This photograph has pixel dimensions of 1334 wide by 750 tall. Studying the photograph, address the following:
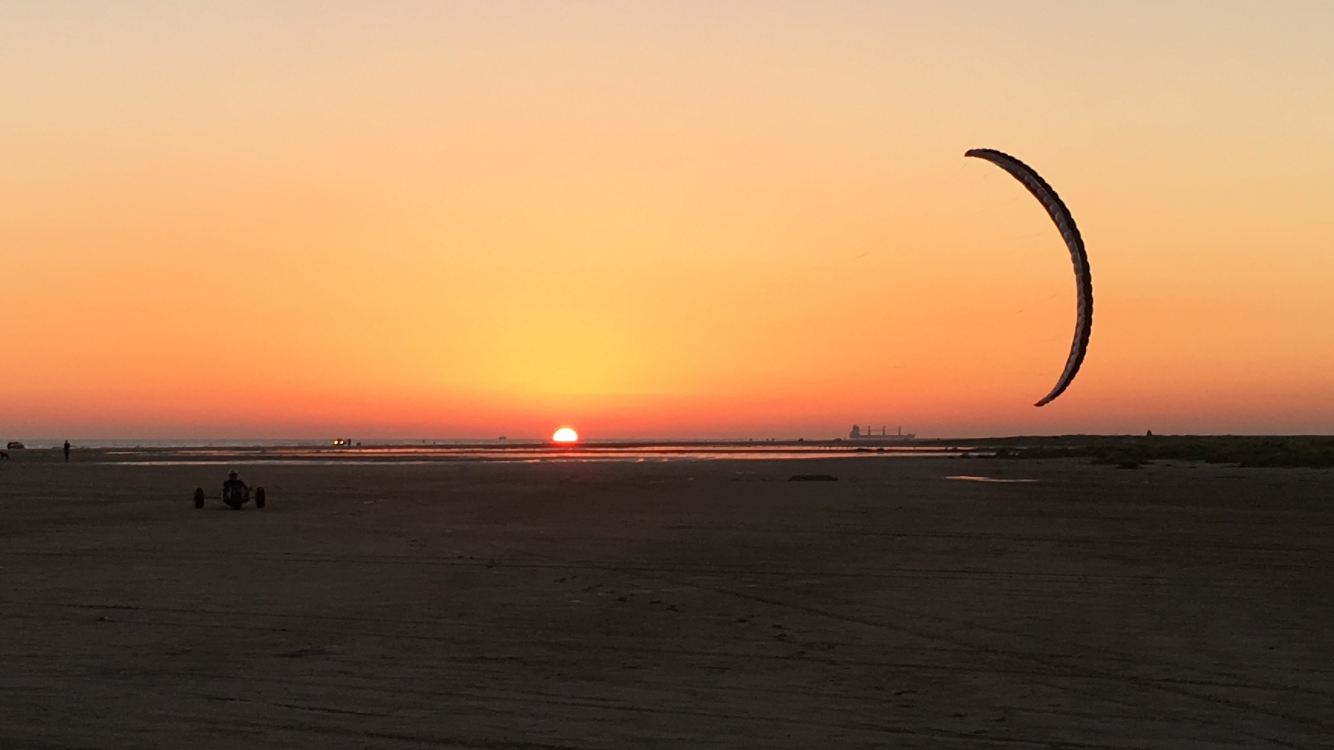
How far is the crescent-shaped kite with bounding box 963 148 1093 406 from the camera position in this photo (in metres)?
23.8

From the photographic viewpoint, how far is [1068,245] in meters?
24.4

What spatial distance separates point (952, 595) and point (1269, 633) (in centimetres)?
339

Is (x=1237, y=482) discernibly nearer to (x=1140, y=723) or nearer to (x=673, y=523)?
(x=673, y=523)

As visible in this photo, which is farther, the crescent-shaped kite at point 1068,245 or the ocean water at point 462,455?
the ocean water at point 462,455

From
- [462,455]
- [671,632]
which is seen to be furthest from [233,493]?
[462,455]

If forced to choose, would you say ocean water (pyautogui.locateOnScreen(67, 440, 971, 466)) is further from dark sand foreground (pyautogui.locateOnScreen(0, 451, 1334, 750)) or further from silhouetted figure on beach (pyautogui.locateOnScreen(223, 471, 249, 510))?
dark sand foreground (pyautogui.locateOnScreen(0, 451, 1334, 750))

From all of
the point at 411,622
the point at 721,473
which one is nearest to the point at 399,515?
the point at 411,622

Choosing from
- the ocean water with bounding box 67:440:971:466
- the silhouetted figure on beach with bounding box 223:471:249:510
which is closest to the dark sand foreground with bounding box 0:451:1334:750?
the silhouetted figure on beach with bounding box 223:471:249:510

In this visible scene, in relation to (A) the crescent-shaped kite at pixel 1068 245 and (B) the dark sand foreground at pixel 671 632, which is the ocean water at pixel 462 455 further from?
(B) the dark sand foreground at pixel 671 632

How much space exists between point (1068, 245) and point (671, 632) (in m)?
17.2

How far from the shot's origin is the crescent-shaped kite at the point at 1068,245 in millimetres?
23797

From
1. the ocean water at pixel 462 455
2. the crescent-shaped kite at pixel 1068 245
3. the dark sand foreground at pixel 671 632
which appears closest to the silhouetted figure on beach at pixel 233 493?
the dark sand foreground at pixel 671 632

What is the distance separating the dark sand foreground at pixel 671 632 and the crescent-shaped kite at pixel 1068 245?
3.84m

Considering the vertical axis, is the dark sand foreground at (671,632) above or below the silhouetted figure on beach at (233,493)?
below
